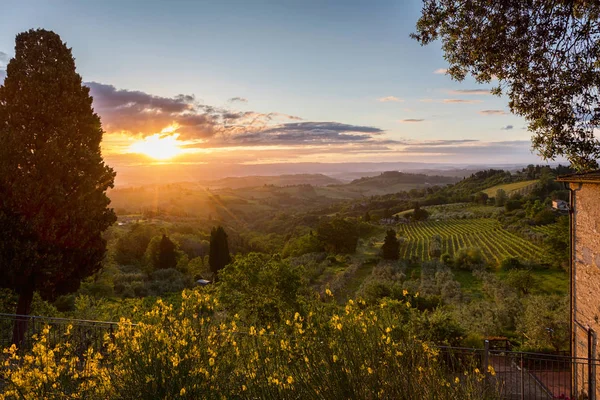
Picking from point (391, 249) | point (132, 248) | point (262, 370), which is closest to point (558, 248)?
point (391, 249)

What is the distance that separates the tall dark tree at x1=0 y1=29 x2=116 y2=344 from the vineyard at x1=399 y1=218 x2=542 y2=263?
45331mm

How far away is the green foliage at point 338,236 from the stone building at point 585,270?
178ft

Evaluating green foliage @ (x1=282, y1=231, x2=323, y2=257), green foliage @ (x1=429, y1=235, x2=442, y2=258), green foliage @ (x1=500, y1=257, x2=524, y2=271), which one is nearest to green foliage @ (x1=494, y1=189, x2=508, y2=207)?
green foliage @ (x1=429, y1=235, x2=442, y2=258)

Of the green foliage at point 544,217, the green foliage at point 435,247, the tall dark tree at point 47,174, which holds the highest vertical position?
the tall dark tree at point 47,174

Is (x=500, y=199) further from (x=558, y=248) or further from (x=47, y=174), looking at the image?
(x=47, y=174)

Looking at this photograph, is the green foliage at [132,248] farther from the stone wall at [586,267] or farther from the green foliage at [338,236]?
the stone wall at [586,267]

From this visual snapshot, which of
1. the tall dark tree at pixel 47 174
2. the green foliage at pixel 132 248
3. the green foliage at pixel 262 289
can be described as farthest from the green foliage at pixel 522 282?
the green foliage at pixel 132 248

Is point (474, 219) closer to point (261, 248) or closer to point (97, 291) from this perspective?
point (261, 248)

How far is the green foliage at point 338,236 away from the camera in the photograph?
67062mm

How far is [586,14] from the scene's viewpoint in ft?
25.0

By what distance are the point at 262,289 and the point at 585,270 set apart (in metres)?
11.8

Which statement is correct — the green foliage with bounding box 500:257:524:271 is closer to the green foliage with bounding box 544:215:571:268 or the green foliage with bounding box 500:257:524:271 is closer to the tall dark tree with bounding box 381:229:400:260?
the green foliage with bounding box 544:215:571:268

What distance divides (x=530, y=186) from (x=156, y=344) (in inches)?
4136

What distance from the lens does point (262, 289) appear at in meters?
18.0
